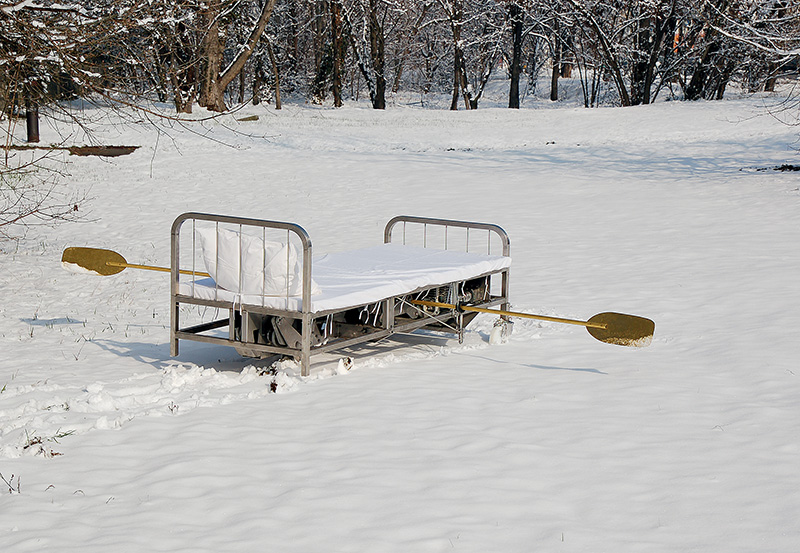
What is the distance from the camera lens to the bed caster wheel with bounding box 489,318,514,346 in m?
8.90

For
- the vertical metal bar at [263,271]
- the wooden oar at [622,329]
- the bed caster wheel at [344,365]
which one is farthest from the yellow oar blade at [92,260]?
the wooden oar at [622,329]

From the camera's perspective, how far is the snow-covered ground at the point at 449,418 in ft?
15.4

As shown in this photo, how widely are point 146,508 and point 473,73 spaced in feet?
156

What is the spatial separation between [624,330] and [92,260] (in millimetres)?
4888

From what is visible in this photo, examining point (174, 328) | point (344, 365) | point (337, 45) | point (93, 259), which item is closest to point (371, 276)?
point (344, 365)

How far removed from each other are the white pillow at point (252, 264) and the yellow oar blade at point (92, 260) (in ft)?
5.77

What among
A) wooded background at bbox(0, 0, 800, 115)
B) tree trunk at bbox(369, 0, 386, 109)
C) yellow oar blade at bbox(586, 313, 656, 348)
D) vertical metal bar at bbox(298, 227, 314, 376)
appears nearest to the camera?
vertical metal bar at bbox(298, 227, 314, 376)

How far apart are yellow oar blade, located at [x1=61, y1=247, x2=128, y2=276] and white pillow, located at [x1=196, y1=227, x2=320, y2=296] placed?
1.76m

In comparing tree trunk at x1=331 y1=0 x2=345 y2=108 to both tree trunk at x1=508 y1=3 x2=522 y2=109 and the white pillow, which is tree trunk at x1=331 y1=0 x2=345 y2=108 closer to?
tree trunk at x1=508 y1=3 x2=522 y2=109

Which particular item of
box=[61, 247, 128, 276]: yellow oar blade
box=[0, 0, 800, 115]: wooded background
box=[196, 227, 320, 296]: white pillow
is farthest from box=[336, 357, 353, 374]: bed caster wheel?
box=[0, 0, 800, 115]: wooded background

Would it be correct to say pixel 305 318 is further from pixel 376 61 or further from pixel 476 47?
pixel 476 47

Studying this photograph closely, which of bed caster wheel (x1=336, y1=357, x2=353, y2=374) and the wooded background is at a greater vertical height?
the wooded background

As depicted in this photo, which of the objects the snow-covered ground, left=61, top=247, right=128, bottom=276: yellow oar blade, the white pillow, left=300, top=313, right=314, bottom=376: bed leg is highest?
the white pillow

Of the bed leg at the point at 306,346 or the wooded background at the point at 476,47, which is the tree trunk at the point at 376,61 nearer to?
the wooded background at the point at 476,47
